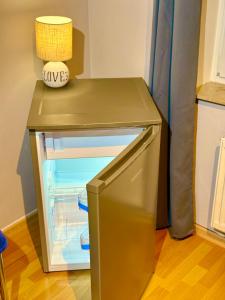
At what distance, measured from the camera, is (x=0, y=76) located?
202 cm

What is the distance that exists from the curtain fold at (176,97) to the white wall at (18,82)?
538mm

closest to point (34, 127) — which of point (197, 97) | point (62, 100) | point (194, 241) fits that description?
point (62, 100)

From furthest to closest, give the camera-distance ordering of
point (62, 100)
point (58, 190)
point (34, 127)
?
point (58, 190)
point (62, 100)
point (34, 127)

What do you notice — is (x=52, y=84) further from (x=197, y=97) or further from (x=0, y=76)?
(x=197, y=97)

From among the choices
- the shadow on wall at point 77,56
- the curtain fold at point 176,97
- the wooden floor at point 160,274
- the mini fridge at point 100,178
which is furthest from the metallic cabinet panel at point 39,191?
the shadow on wall at point 77,56

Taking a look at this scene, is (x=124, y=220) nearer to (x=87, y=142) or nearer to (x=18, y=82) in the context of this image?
(x=87, y=142)

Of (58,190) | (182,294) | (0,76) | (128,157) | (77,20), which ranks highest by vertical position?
(77,20)

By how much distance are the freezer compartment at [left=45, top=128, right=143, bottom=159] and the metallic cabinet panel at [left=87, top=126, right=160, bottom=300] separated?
180mm

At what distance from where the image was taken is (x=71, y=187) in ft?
7.14

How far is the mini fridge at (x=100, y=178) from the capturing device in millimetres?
1397

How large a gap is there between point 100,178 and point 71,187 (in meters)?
0.90

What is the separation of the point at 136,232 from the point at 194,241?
0.72 m

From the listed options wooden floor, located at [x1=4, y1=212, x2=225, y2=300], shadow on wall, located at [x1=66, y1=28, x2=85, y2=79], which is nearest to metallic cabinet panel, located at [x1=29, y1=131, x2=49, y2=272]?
wooden floor, located at [x1=4, y1=212, x2=225, y2=300]

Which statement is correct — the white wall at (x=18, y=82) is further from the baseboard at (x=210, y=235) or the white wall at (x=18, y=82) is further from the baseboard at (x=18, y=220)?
the baseboard at (x=210, y=235)
